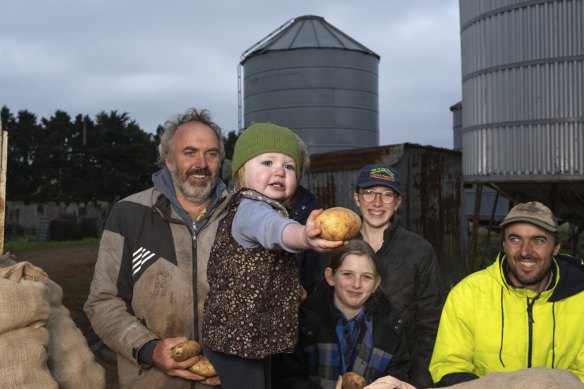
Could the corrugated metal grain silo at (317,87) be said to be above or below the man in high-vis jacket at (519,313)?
above

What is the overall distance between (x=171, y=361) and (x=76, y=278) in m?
10.2

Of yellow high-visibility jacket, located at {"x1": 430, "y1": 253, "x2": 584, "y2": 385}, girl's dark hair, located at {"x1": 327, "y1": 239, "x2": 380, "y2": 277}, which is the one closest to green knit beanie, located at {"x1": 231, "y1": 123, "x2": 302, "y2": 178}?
girl's dark hair, located at {"x1": 327, "y1": 239, "x2": 380, "y2": 277}

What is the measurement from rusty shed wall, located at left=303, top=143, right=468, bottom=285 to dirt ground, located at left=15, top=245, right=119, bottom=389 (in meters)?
4.61

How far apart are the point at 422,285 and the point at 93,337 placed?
5.71 m

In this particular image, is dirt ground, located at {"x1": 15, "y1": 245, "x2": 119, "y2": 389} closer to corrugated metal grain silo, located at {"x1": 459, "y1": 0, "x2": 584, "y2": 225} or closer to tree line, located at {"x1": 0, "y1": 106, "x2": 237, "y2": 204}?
corrugated metal grain silo, located at {"x1": 459, "y1": 0, "x2": 584, "y2": 225}

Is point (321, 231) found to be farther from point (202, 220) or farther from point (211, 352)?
point (202, 220)

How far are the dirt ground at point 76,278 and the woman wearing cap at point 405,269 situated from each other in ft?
13.0

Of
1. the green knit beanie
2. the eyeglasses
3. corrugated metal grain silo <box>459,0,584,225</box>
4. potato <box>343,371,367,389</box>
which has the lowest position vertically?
potato <box>343,371,367,389</box>

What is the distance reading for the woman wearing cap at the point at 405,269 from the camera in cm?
308

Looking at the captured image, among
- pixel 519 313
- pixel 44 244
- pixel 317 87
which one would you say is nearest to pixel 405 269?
pixel 519 313

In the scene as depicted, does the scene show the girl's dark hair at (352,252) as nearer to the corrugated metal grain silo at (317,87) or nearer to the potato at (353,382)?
the potato at (353,382)

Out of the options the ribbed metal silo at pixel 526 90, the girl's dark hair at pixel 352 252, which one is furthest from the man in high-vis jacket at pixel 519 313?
the ribbed metal silo at pixel 526 90

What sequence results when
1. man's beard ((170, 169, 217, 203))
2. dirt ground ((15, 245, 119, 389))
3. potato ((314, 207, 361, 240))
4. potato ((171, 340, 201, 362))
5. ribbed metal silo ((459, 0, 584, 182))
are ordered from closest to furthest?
potato ((314, 207, 361, 240)) < potato ((171, 340, 201, 362)) < man's beard ((170, 169, 217, 203)) < dirt ground ((15, 245, 119, 389)) < ribbed metal silo ((459, 0, 584, 182))

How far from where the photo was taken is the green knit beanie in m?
2.04
